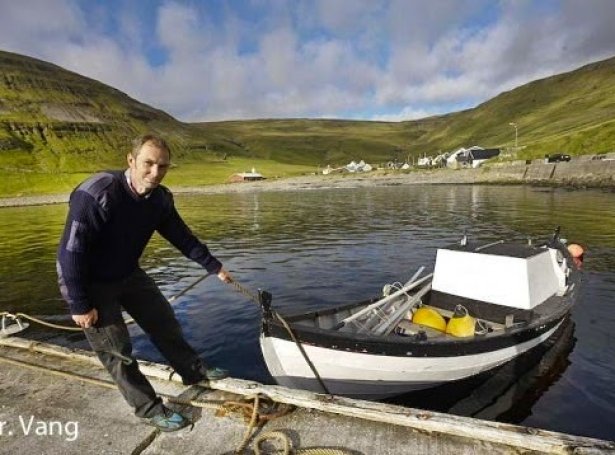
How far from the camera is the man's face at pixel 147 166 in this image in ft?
18.9

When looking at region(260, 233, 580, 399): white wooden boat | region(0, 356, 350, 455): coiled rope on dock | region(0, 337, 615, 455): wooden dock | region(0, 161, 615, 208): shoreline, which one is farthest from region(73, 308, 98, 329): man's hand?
region(0, 161, 615, 208): shoreline

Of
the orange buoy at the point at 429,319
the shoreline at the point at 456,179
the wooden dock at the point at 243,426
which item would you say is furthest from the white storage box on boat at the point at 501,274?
the shoreline at the point at 456,179

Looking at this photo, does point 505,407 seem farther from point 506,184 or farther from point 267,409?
point 506,184

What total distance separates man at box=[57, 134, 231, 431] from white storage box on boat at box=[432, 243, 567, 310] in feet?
33.9

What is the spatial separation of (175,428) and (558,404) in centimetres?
994

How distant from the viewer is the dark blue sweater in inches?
216

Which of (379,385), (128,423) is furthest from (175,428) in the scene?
(379,385)

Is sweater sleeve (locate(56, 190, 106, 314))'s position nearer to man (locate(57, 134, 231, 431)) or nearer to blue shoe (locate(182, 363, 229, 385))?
man (locate(57, 134, 231, 431))

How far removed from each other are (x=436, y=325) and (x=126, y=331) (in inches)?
362

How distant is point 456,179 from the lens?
120 metres

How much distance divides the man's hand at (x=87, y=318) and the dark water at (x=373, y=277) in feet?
26.0

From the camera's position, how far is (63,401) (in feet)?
24.3

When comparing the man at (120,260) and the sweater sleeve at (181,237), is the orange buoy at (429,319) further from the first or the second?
the man at (120,260)

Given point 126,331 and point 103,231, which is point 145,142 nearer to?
point 103,231
